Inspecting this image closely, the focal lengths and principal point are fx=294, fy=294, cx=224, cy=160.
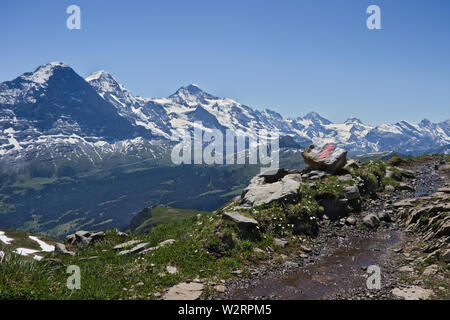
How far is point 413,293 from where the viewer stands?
479 inches

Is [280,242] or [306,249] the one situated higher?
[280,242]

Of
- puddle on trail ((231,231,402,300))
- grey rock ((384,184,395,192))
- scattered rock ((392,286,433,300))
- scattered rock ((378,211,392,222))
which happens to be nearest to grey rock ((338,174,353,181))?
scattered rock ((378,211,392,222))

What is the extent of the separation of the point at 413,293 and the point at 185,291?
31.6 feet

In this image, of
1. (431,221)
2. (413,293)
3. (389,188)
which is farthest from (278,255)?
(389,188)

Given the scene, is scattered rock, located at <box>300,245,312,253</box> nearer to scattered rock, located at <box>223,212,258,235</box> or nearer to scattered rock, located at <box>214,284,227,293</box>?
scattered rock, located at <box>223,212,258,235</box>

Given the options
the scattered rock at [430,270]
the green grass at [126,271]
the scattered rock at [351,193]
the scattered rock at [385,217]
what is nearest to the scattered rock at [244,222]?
the green grass at [126,271]

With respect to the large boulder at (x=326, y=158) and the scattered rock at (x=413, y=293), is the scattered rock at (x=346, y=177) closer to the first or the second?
the large boulder at (x=326, y=158)

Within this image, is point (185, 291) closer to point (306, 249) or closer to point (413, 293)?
point (306, 249)

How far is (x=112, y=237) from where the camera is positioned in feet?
80.1

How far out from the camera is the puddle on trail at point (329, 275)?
13305 millimetres

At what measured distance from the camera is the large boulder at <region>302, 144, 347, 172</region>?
1168 inches

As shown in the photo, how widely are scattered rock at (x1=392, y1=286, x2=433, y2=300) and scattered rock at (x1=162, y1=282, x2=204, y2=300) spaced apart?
837cm
